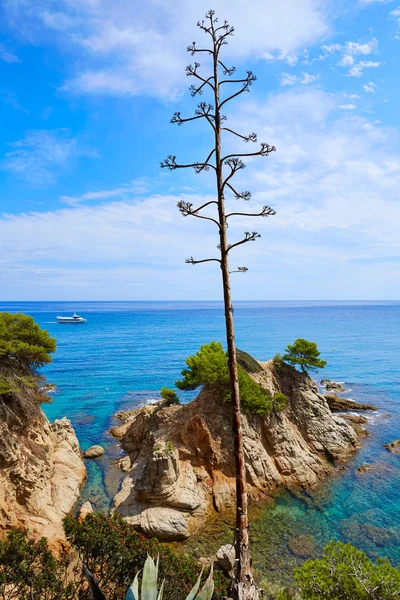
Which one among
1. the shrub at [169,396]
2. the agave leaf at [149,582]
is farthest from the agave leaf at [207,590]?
the shrub at [169,396]

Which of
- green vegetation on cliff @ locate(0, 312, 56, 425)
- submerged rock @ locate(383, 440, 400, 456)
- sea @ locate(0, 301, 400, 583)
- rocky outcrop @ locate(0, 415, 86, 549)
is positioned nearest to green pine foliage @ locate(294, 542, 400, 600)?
sea @ locate(0, 301, 400, 583)

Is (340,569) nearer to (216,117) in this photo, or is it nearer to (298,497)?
(216,117)

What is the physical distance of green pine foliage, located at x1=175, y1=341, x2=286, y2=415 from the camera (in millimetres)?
26078

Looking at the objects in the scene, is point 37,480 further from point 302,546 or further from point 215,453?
point 302,546

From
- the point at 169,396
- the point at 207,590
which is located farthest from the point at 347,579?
the point at 169,396

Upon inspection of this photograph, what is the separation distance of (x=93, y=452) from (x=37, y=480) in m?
9.68

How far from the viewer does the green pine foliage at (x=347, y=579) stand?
9.09 metres

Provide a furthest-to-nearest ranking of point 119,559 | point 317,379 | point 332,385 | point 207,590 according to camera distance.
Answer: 1. point 317,379
2. point 332,385
3. point 119,559
4. point 207,590

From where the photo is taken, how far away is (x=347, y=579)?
376 inches

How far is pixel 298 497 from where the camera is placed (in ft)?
78.8

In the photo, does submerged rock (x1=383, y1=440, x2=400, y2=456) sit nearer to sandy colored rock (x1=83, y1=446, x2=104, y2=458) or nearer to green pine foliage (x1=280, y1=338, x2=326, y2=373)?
green pine foliage (x1=280, y1=338, x2=326, y2=373)

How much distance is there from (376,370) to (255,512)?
4924 cm

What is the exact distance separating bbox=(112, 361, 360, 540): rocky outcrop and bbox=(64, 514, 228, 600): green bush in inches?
353

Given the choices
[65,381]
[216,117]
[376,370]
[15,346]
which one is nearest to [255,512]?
[15,346]
